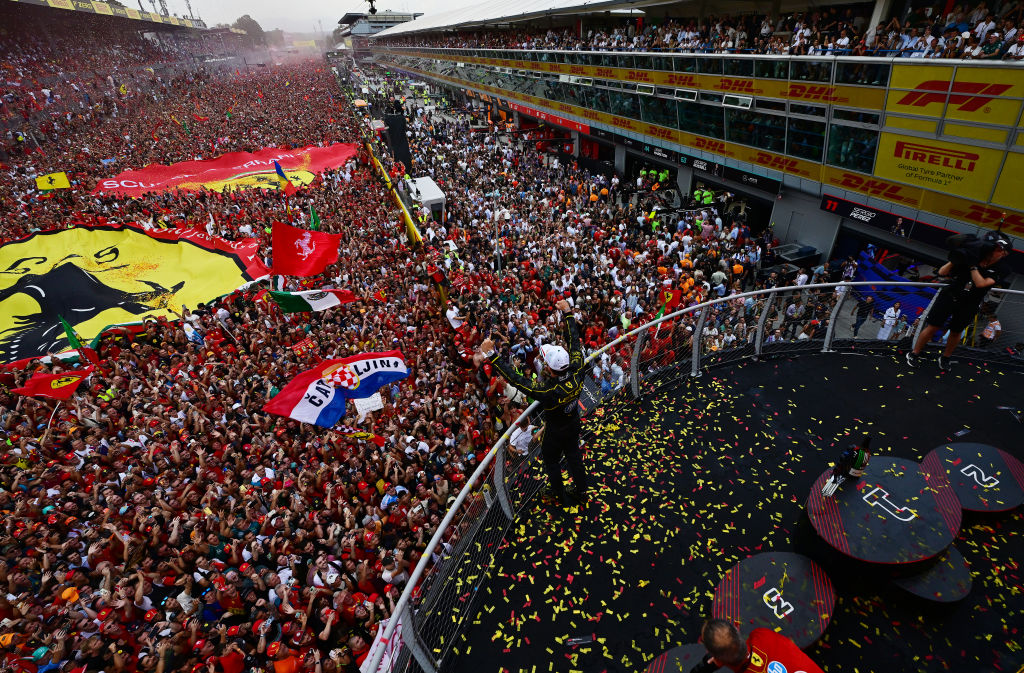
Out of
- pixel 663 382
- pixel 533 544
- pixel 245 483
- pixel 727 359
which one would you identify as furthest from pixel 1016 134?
pixel 245 483

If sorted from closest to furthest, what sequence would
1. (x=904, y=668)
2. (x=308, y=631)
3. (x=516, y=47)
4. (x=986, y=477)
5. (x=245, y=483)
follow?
1. (x=904, y=668)
2. (x=986, y=477)
3. (x=308, y=631)
4. (x=245, y=483)
5. (x=516, y=47)

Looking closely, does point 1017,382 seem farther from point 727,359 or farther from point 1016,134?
point 1016,134

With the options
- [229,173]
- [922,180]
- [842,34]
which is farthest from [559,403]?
[229,173]

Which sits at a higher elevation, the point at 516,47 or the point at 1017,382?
the point at 516,47

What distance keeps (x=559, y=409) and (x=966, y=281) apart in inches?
221

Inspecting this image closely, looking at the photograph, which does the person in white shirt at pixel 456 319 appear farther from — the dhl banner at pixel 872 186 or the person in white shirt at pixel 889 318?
the dhl banner at pixel 872 186

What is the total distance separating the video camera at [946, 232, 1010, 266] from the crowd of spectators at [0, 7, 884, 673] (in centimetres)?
163

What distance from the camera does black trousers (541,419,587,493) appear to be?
4.72m

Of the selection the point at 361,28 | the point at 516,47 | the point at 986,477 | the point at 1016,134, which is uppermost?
the point at 361,28

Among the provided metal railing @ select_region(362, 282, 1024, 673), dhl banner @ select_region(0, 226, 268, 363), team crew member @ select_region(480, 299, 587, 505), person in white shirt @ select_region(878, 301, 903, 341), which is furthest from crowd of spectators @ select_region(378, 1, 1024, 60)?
dhl banner @ select_region(0, 226, 268, 363)

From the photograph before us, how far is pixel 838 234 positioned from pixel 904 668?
17.0 meters

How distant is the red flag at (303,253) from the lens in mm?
12977

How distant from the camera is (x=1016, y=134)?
10125mm

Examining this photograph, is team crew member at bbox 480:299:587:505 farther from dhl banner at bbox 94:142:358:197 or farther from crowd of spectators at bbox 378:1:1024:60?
dhl banner at bbox 94:142:358:197
